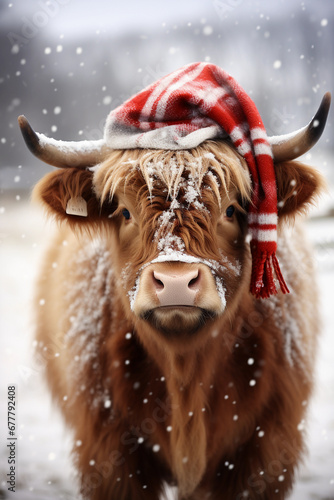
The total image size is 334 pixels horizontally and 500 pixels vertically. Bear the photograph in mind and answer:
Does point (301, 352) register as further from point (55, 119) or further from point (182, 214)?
point (55, 119)

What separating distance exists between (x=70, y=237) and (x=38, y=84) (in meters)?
2.42

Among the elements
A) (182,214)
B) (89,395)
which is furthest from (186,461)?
(182,214)

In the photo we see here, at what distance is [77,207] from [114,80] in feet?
11.7

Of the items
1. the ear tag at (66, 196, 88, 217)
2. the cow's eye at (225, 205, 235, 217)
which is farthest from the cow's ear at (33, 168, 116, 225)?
the cow's eye at (225, 205, 235, 217)

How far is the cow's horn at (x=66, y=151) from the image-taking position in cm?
157

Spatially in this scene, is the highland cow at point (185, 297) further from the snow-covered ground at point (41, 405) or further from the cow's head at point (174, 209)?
the snow-covered ground at point (41, 405)

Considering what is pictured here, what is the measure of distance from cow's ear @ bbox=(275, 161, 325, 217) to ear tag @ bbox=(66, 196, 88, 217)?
786 mm

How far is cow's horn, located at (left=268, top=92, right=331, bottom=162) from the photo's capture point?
138cm

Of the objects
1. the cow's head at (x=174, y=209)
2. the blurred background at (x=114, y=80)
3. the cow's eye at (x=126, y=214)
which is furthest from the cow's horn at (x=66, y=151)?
the blurred background at (x=114, y=80)

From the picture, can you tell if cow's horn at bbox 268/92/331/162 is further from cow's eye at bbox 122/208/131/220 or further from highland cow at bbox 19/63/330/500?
cow's eye at bbox 122/208/131/220

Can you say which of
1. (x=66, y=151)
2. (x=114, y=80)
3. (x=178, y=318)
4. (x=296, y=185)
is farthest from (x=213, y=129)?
(x=114, y=80)

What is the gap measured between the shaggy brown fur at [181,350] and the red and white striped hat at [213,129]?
5 centimetres

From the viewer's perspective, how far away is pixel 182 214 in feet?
4.66

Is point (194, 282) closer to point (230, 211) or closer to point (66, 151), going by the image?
point (230, 211)
